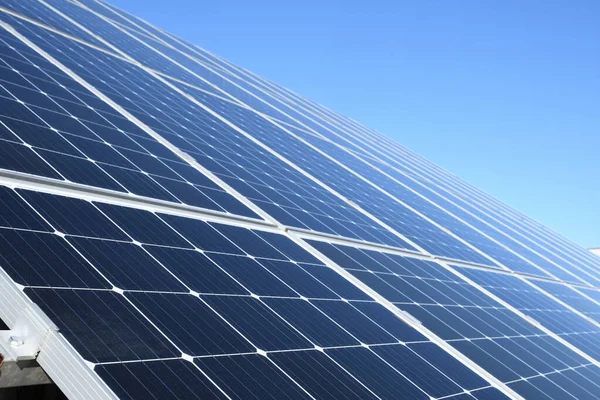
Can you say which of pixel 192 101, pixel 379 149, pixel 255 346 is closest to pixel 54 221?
pixel 255 346

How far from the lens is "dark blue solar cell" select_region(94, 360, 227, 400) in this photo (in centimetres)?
544

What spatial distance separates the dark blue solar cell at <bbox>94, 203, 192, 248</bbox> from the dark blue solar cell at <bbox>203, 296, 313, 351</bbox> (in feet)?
3.89

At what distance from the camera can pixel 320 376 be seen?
7.85 meters

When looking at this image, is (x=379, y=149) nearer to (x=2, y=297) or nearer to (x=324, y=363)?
(x=324, y=363)

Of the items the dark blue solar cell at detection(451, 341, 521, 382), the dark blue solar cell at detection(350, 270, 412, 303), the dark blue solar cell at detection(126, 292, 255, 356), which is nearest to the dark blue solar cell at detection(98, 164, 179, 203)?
the dark blue solar cell at detection(126, 292, 255, 356)

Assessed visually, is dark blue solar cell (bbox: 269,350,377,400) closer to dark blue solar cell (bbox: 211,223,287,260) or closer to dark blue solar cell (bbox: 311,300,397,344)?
dark blue solar cell (bbox: 311,300,397,344)

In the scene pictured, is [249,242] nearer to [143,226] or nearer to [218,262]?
[218,262]

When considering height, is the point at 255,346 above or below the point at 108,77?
below

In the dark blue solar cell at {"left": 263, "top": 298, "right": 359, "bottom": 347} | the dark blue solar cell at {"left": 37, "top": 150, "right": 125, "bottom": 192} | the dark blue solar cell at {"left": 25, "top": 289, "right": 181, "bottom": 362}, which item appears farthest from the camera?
the dark blue solar cell at {"left": 37, "top": 150, "right": 125, "bottom": 192}

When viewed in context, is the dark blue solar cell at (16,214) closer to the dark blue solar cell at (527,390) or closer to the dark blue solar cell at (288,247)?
the dark blue solar cell at (288,247)

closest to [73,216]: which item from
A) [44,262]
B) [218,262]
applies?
[44,262]

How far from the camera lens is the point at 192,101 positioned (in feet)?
63.3

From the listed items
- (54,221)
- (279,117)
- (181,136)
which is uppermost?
(279,117)

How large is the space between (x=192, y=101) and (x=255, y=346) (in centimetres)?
1281
